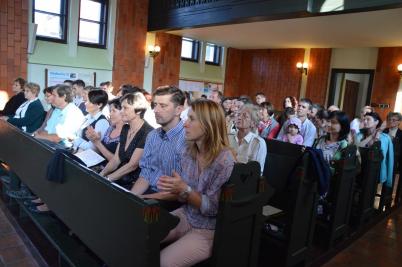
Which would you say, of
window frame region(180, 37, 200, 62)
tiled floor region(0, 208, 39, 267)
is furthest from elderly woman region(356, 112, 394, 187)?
window frame region(180, 37, 200, 62)

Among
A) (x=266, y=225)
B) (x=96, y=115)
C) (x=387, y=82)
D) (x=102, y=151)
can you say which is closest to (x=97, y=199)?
(x=102, y=151)

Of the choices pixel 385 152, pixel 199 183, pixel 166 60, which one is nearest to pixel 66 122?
pixel 199 183

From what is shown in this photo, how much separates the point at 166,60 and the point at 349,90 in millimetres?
5732

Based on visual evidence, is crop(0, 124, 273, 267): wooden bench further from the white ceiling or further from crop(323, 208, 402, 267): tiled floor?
the white ceiling

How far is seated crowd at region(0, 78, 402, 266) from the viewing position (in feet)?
6.29

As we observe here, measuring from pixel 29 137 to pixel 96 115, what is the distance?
0.77 meters

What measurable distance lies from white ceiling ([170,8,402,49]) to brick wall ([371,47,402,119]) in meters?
0.38

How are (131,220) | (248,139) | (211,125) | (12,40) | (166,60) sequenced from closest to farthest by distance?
(131,220) < (211,125) < (248,139) < (12,40) < (166,60)

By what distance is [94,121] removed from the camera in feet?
11.9

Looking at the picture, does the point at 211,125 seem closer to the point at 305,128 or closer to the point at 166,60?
the point at 305,128

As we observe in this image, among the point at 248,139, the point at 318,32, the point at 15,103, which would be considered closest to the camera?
the point at 248,139

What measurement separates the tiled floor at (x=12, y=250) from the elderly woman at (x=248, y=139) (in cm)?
186

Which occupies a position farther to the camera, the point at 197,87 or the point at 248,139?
the point at 197,87

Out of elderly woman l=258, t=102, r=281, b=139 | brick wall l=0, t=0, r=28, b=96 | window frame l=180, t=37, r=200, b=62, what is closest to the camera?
elderly woman l=258, t=102, r=281, b=139
